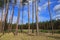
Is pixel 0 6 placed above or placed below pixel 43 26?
above

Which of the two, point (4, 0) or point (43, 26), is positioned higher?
point (4, 0)

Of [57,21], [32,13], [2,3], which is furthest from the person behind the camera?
[57,21]

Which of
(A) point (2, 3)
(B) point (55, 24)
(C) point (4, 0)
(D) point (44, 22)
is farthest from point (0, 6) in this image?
(D) point (44, 22)

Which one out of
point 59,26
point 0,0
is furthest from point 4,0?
point 59,26

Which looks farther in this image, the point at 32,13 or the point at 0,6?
the point at 0,6

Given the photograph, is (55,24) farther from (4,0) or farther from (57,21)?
(4,0)

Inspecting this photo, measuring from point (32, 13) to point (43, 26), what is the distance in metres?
22.9

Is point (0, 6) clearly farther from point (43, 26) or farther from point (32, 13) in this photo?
point (43, 26)

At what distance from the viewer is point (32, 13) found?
2967 centimetres

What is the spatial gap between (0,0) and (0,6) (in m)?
2.08

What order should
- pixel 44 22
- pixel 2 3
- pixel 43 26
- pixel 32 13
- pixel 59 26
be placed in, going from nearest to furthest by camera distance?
1. pixel 32 13
2. pixel 2 3
3. pixel 59 26
4. pixel 43 26
5. pixel 44 22

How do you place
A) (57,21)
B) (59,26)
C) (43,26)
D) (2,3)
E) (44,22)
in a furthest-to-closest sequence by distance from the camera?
(44,22) → (43,26) → (57,21) → (59,26) → (2,3)

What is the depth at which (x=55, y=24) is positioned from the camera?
148ft

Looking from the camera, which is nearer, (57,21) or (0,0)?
(0,0)
